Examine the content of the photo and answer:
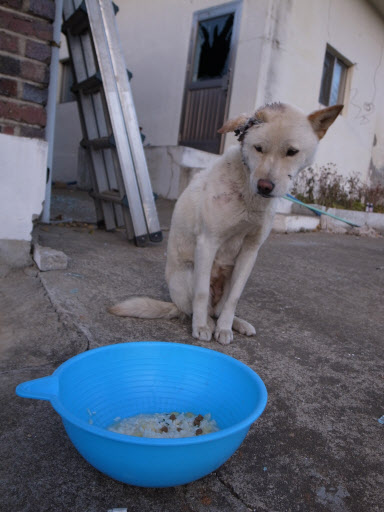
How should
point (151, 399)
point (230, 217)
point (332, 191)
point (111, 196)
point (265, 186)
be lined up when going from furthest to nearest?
1. point (332, 191)
2. point (111, 196)
3. point (230, 217)
4. point (265, 186)
5. point (151, 399)

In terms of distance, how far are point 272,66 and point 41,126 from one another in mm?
4336

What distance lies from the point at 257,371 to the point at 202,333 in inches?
15.0

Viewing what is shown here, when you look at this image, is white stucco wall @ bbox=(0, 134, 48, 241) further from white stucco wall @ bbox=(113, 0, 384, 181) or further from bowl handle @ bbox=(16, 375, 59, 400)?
white stucco wall @ bbox=(113, 0, 384, 181)

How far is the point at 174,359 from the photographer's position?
1353mm

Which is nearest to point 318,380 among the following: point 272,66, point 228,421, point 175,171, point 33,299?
point 228,421

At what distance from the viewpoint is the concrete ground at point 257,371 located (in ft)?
3.31

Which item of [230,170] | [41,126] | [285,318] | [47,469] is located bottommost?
[47,469]

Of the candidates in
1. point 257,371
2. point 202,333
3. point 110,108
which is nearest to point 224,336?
point 202,333

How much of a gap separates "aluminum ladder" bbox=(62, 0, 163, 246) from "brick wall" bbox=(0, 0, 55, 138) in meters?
0.83

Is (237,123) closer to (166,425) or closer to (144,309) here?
(144,309)

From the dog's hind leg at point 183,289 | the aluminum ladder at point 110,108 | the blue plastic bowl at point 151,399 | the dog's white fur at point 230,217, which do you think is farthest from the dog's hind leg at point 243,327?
the aluminum ladder at point 110,108

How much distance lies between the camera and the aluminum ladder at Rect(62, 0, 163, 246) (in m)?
3.19

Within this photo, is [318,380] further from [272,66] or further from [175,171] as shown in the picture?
[272,66]

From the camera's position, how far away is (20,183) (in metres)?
2.42
